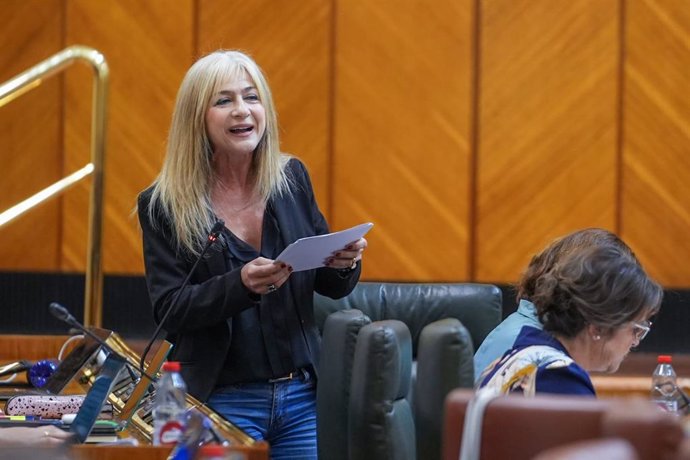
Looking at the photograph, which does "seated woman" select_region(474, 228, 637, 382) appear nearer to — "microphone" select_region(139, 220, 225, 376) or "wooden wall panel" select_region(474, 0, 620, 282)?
"microphone" select_region(139, 220, 225, 376)

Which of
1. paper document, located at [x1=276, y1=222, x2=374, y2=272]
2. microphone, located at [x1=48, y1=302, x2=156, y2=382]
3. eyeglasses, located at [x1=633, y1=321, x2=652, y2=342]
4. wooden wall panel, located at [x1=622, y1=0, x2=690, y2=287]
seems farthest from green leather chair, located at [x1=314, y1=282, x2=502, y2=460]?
wooden wall panel, located at [x1=622, y1=0, x2=690, y2=287]

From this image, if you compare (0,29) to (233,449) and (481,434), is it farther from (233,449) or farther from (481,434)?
(481,434)

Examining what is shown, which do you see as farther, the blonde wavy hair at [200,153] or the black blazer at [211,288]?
the blonde wavy hair at [200,153]

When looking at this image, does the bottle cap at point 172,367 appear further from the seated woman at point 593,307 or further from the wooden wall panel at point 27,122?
the wooden wall panel at point 27,122

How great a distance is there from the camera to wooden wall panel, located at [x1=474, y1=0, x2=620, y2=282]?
19.7 feet

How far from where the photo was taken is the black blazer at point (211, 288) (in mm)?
2762

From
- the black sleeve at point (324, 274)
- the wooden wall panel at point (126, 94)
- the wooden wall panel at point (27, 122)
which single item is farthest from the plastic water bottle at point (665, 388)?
the wooden wall panel at point (27, 122)

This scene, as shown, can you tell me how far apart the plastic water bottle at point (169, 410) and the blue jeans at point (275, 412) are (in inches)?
18.4

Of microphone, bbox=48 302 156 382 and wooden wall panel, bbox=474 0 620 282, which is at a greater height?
wooden wall panel, bbox=474 0 620 282

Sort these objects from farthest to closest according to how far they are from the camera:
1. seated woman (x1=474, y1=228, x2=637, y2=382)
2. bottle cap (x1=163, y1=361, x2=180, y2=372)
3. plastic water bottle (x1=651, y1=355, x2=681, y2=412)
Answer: plastic water bottle (x1=651, y1=355, x2=681, y2=412) < seated woman (x1=474, y1=228, x2=637, y2=382) < bottle cap (x1=163, y1=361, x2=180, y2=372)

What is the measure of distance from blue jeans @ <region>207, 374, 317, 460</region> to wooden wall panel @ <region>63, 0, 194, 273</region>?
3311 millimetres

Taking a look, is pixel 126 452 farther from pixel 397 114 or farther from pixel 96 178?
pixel 397 114

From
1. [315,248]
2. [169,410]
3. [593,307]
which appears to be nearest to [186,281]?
[315,248]

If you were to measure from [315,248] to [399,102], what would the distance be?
3.38 m
